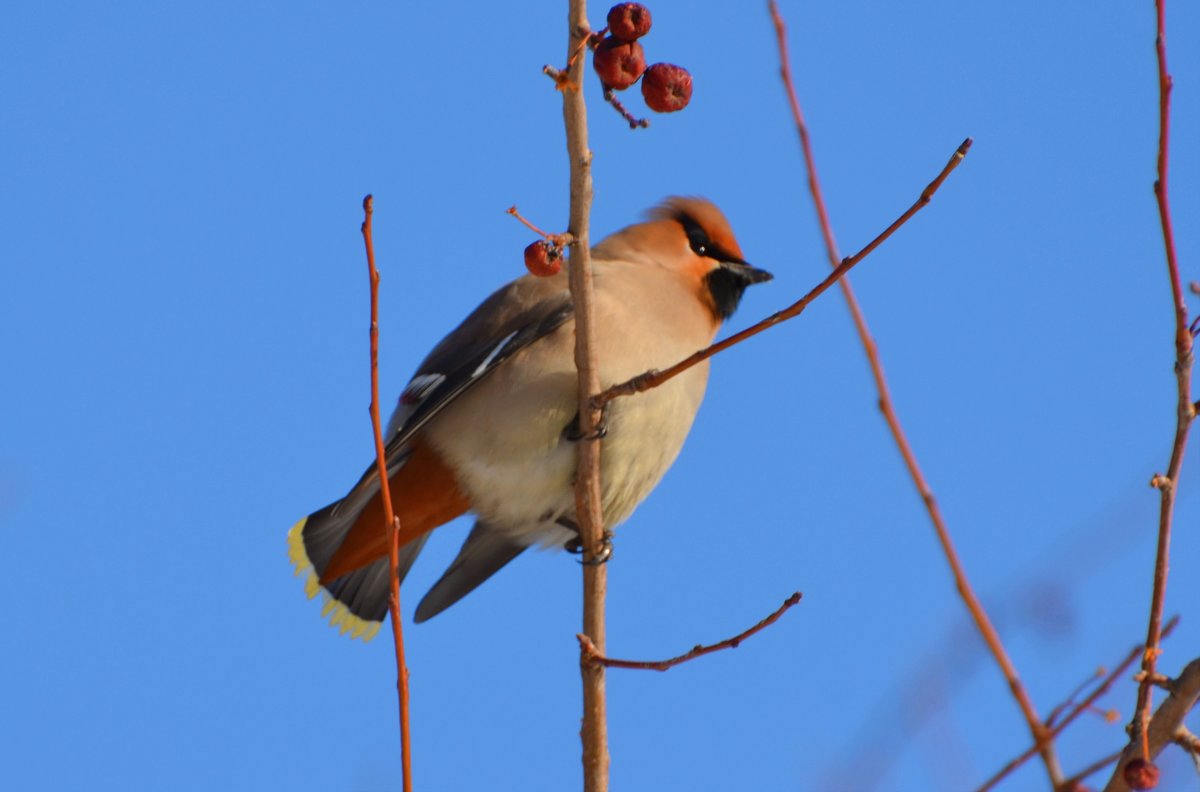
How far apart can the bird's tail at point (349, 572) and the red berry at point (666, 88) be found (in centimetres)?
177

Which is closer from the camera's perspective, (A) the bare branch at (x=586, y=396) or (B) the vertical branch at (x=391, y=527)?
(B) the vertical branch at (x=391, y=527)

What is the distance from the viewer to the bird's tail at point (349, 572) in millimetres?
4371

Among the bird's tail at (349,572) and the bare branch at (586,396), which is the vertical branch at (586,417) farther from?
the bird's tail at (349,572)

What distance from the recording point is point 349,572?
4.67 metres

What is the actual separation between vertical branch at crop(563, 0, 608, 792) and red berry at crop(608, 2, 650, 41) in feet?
0.45

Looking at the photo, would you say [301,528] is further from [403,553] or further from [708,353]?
[708,353]

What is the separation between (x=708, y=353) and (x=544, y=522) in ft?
6.39

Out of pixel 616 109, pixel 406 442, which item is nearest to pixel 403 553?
pixel 406 442

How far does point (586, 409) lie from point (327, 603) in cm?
188

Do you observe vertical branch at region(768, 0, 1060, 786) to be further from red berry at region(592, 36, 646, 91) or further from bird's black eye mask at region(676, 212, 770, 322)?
bird's black eye mask at region(676, 212, 770, 322)

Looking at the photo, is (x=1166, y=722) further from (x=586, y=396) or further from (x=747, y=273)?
(x=747, y=273)

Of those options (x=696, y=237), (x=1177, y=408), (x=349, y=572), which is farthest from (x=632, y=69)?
(x=349, y=572)

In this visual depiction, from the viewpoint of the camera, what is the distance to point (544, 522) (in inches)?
169

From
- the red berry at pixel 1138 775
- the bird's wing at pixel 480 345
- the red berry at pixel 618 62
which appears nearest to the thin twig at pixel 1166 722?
the red berry at pixel 1138 775
